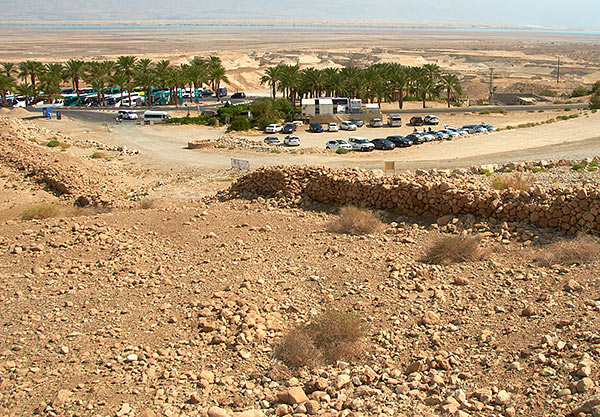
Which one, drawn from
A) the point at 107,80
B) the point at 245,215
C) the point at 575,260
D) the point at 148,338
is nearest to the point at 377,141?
the point at 245,215

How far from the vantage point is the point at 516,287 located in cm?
1163

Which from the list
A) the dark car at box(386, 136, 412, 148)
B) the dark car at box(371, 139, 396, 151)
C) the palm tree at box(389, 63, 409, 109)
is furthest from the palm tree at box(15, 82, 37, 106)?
the dark car at box(386, 136, 412, 148)

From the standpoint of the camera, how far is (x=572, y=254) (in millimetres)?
12531

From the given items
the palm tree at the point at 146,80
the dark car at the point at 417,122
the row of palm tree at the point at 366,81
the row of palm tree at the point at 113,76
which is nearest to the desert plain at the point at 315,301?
the dark car at the point at 417,122

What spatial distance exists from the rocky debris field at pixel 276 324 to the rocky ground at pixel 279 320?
3 cm

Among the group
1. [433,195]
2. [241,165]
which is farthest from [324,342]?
[241,165]

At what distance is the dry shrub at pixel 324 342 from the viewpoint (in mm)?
9391

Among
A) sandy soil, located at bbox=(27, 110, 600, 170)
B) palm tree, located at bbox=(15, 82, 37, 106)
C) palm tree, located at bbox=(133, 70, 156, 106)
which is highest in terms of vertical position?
palm tree, located at bbox=(133, 70, 156, 106)

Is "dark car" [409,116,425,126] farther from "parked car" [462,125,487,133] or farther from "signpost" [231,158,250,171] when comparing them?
"signpost" [231,158,250,171]

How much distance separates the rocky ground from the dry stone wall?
A: 1.50 feet

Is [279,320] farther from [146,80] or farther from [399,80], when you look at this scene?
[146,80]

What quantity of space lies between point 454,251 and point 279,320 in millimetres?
4721

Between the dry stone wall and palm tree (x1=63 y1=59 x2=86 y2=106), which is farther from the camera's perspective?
palm tree (x1=63 y1=59 x2=86 y2=106)

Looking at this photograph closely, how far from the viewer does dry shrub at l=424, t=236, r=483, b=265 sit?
13.3 m
